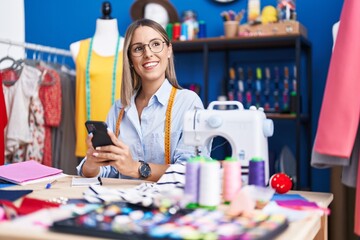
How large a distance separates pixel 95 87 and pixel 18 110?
0.53m

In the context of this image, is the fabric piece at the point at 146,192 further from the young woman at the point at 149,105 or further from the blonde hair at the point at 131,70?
the blonde hair at the point at 131,70

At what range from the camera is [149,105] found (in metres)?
2.12

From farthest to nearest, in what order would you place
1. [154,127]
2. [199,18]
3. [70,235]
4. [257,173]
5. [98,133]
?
[199,18] → [154,127] → [98,133] → [257,173] → [70,235]

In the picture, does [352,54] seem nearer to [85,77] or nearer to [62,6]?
[85,77]

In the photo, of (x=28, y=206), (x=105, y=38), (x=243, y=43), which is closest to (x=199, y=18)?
(x=243, y=43)

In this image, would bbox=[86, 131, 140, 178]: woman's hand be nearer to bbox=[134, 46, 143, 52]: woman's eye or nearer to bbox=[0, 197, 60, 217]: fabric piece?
bbox=[0, 197, 60, 217]: fabric piece

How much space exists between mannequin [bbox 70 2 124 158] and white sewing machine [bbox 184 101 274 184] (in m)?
1.73

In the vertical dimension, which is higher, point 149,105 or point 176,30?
point 176,30

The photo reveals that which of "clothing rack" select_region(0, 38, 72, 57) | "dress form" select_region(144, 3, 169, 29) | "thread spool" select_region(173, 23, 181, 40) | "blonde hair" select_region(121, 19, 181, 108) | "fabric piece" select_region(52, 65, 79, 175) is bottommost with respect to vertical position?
"fabric piece" select_region(52, 65, 79, 175)

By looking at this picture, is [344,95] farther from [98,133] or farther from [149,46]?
[149,46]

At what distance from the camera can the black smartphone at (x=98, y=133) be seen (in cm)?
167

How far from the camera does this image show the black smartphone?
1667 millimetres

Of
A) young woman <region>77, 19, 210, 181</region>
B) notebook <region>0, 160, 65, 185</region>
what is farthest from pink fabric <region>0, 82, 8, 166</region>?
young woman <region>77, 19, 210, 181</region>

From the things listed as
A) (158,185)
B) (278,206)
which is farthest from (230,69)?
(278,206)
